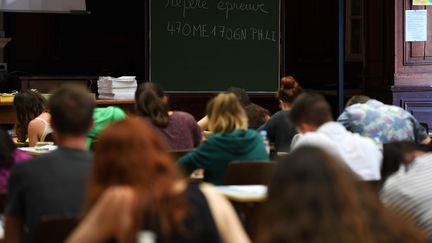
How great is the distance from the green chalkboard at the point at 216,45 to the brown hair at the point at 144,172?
27.2 ft

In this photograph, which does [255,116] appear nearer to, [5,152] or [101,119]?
[101,119]

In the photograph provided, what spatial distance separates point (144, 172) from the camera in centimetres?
239

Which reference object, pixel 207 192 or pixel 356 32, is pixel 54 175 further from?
pixel 356 32

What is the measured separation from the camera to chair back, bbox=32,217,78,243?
9.59 feet

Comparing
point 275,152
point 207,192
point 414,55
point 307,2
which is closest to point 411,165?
point 207,192

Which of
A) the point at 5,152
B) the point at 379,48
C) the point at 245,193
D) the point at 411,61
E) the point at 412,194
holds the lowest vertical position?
the point at 245,193

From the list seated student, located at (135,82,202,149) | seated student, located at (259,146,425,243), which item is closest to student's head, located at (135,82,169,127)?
seated student, located at (135,82,202,149)

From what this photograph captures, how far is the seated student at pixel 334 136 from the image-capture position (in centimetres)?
459

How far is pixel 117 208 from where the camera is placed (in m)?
2.40

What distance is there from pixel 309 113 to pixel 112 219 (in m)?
2.33

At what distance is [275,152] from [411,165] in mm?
3397

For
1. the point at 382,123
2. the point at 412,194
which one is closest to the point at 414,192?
the point at 412,194

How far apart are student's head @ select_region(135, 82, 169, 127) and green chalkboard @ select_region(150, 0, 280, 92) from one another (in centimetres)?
480

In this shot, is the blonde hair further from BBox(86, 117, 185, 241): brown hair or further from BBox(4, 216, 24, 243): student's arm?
BBox(86, 117, 185, 241): brown hair
